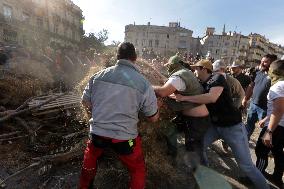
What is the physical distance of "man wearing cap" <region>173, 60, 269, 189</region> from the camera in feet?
14.5

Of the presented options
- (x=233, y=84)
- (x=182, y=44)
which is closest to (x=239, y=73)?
(x=233, y=84)

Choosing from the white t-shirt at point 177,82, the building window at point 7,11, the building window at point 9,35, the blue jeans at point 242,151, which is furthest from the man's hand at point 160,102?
the building window at point 7,11

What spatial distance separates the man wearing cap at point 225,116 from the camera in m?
4.41

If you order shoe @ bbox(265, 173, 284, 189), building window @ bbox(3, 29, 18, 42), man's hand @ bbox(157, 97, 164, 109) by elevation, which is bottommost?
shoe @ bbox(265, 173, 284, 189)

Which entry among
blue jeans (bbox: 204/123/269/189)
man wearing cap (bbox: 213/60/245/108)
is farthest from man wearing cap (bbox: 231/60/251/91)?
blue jeans (bbox: 204/123/269/189)

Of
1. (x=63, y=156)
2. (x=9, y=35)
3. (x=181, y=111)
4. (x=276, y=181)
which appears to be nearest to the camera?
(x=181, y=111)

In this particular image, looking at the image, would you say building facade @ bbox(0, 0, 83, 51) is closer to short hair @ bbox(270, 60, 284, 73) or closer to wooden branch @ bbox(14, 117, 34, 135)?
wooden branch @ bbox(14, 117, 34, 135)

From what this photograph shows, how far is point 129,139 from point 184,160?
2716 mm

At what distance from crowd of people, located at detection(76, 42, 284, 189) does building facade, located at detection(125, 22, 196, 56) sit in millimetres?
70724

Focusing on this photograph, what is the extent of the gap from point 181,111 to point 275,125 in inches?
59.1

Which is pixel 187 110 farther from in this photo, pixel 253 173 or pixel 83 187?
pixel 83 187

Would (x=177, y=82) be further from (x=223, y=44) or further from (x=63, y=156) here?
(x=223, y=44)

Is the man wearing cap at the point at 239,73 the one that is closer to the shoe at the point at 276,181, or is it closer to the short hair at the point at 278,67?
the short hair at the point at 278,67

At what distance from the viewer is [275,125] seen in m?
4.60
